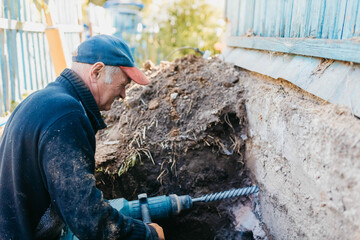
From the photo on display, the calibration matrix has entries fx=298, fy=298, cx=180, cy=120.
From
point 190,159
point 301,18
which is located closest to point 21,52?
point 190,159

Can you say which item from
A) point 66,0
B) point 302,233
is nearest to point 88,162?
point 302,233

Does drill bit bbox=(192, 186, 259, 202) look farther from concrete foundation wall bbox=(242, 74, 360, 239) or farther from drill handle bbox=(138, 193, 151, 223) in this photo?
drill handle bbox=(138, 193, 151, 223)

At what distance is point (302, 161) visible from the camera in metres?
1.79

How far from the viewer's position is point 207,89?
3.06m

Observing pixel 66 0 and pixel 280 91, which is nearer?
pixel 280 91

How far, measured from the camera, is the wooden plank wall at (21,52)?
12.6ft

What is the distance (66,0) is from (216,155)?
16.2 feet


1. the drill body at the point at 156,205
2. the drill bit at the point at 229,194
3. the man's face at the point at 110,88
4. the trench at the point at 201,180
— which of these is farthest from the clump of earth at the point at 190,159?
the man's face at the point at 110,88

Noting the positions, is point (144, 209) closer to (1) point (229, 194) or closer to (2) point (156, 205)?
(2) point (156, 205)

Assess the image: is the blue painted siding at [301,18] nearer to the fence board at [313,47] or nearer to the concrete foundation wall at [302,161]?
the fence board at [313,47]

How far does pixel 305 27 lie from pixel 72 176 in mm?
1765

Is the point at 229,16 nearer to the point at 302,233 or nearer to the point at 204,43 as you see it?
the point at 302,233

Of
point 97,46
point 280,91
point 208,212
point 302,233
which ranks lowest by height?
point 208,212

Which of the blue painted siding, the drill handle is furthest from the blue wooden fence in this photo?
the drill handle
